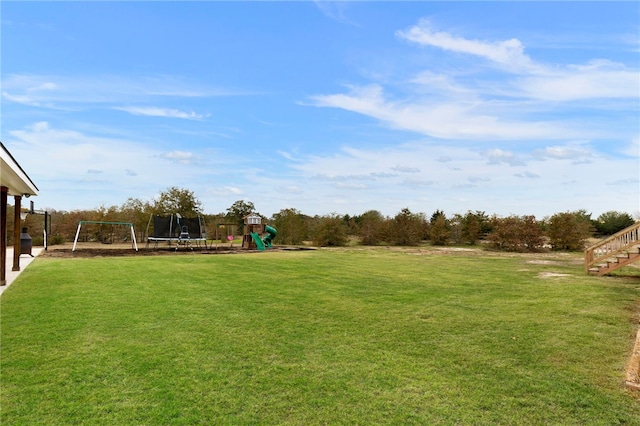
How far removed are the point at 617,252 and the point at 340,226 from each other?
1537 centimetres

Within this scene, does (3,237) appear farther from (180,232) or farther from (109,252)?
(180,232)

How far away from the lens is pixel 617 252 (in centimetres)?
999

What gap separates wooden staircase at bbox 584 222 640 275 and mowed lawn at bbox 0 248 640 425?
3.45 metres

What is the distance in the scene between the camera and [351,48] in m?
12.4

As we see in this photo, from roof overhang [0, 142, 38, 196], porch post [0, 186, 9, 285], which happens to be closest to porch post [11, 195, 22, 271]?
porch post [0, 186, 9, 285]

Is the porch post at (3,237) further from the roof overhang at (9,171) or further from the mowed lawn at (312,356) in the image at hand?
the mowed lawn at (312,356)

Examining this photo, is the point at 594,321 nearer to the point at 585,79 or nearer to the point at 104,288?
the point at 104,288

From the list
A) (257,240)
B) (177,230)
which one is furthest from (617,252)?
(177,230)

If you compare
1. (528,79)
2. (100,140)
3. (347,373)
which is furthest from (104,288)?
(528,79)

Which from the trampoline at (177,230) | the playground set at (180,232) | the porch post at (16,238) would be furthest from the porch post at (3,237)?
the trampoline at (177,230)

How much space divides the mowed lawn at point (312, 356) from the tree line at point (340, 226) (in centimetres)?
1607

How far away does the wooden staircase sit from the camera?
32.0 feet

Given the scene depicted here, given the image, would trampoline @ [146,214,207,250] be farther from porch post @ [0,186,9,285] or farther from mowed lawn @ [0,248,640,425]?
mowed lawn @ [0,248,640,425]

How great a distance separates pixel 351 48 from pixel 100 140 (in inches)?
378
